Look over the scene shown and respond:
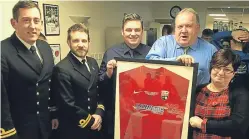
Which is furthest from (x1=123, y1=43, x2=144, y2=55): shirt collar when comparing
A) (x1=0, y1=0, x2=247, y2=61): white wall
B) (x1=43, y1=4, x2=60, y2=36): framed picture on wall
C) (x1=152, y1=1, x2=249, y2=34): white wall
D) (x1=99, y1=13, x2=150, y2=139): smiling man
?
(x1=152, y1=1, x2=249, y2=34): white wall

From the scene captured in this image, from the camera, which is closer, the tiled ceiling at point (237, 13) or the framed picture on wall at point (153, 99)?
the framed picture on wall at point (153, 99)

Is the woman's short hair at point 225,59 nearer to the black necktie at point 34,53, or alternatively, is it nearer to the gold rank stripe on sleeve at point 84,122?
the gold rank stripe on sleeve at point 84,122

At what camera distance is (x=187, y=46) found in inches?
63.5

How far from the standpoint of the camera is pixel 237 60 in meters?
1.38

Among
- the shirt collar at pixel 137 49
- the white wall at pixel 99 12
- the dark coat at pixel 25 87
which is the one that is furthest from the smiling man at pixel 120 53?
the white wall at pixel 99 12

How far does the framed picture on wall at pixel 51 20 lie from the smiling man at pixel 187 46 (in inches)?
65.7

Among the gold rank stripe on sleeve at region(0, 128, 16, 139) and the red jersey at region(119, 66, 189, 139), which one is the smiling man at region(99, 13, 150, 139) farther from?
the gold rank stripe on sleeve at region(0, 128, 16, 139)

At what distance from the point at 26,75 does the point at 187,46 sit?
950 mm

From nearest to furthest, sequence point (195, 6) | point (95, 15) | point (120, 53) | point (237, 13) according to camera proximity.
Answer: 1. point (120, 53)
2. point (95, 15)
3. point (237, 13)
4. point (195, 6)

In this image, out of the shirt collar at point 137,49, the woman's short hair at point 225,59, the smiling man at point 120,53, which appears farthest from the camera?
the shirt collar at point 137,49

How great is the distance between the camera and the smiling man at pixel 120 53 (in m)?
1.70

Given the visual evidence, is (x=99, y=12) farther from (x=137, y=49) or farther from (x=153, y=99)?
(x=153, y=99)

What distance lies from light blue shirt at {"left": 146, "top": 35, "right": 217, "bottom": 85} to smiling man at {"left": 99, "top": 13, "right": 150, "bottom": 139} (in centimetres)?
26

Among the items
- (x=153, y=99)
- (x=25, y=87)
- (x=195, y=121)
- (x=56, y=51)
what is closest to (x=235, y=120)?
(x=195, y=121)
